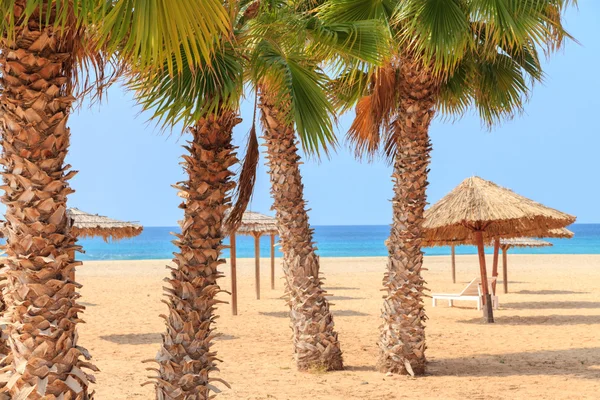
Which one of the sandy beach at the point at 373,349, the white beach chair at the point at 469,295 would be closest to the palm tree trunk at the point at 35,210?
A: the sandy beach at the point at 373,349

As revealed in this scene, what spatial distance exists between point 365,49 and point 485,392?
4013 mm

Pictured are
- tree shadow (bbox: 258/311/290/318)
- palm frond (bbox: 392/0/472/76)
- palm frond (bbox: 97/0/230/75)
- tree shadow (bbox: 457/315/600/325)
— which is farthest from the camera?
tree shadow (bbox: 258/311/290/318)

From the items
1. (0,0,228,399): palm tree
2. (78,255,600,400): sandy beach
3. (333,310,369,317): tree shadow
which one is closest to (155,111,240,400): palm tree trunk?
(0,0,228,399): palm tree

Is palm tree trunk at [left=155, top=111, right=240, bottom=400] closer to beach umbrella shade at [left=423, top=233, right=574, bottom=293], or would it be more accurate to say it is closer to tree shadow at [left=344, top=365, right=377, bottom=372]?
tree shadow at [left=344, top=365, right=377, bottom=372]

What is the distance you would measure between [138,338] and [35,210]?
26.2 feet

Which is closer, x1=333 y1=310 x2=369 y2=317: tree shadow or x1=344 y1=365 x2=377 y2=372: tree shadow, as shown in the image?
x1=344 y1=365 x2=377 y2=372: tree shadow

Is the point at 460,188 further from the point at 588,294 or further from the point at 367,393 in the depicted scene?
the point at 367,393

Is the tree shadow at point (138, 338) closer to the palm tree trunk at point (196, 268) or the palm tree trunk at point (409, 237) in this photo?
the palm tree trunk at point (409, 237)

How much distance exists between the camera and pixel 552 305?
643 inches

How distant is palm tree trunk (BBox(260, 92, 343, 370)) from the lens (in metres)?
8.45

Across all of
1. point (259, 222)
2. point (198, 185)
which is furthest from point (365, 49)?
point (259, 222)

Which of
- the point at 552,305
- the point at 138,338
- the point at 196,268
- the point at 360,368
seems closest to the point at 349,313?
the point at 138,338

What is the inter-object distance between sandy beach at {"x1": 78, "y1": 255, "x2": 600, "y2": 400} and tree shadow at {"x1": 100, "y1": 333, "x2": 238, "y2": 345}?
0.02m

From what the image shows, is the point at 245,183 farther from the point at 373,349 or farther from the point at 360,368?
the point at 373,349
